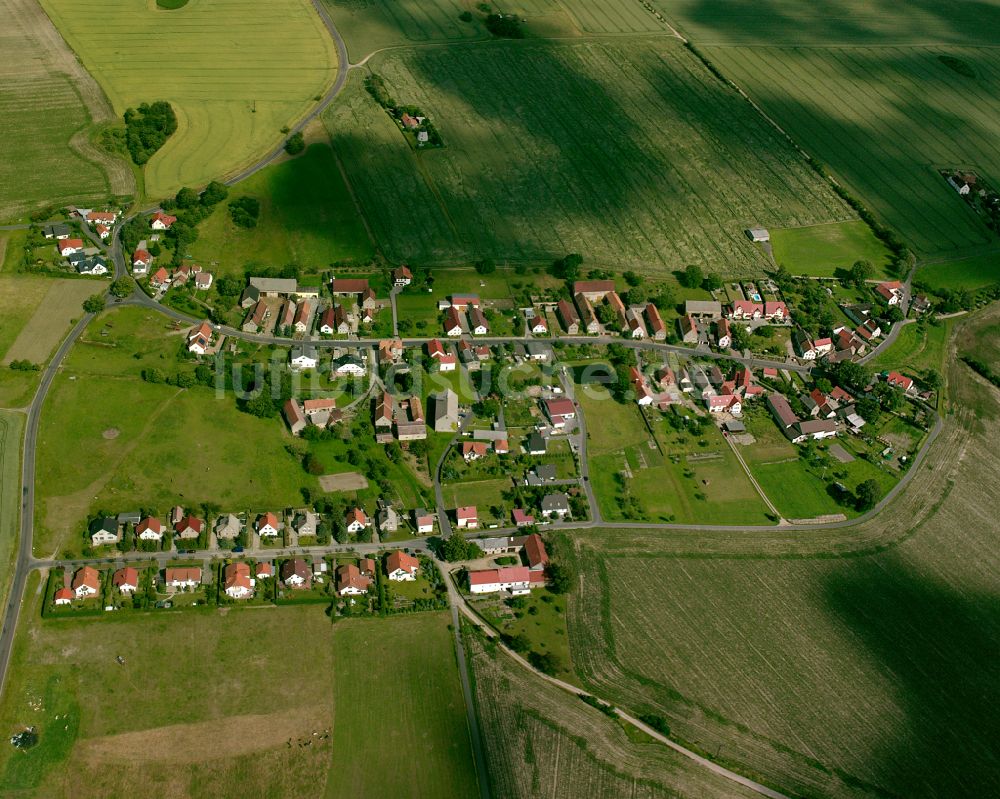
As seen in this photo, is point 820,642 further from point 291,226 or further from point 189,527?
point 291,226

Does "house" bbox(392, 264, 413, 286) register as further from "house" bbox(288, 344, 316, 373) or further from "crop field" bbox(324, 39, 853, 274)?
"house" bbox(288, 344, 316, 373)

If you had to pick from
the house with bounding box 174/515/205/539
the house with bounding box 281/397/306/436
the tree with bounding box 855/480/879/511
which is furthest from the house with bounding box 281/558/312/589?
the tree with bounding box 855/480/879/511

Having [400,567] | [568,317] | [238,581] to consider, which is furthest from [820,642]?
[238,581]

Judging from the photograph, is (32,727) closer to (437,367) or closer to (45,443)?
(45,443)

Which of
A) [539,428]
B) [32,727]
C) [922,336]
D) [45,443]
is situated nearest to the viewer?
[32,727]

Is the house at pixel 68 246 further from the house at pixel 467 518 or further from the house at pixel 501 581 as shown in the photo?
the house at pixel 501 581

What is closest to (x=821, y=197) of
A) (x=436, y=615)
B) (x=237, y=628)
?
(x=436, y=615)
